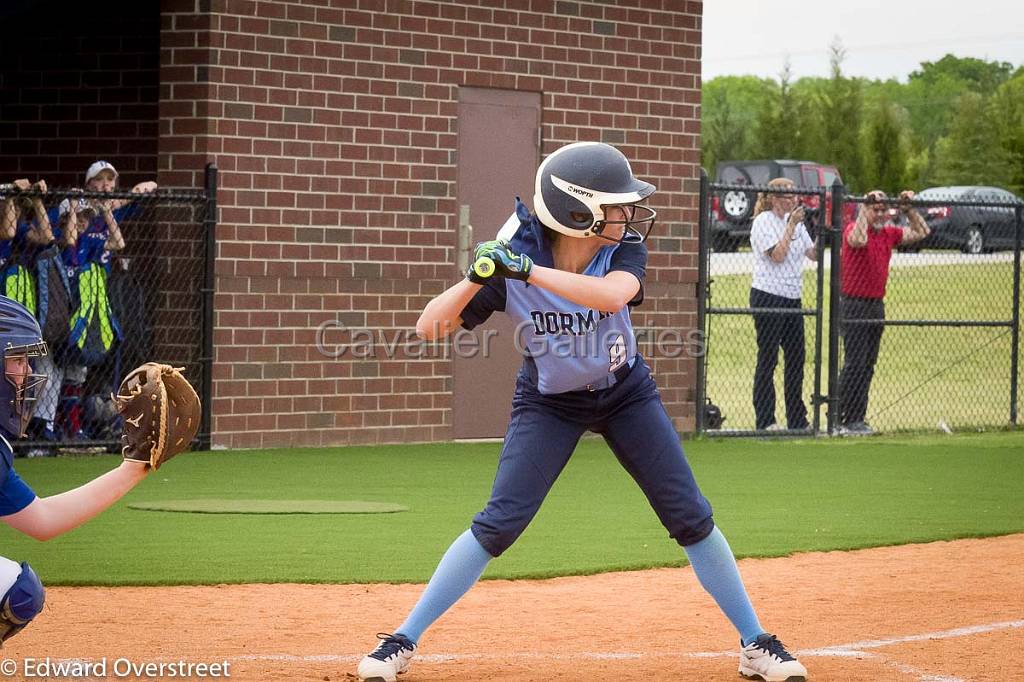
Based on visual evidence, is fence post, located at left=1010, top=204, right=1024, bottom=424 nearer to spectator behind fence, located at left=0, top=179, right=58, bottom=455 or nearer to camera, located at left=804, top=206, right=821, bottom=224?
camera, located at left=804, top=206, right=821, bottom=224

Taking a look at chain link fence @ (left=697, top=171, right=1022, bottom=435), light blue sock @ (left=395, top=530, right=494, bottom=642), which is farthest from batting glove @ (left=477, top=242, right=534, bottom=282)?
chain link fence @ (left=697, top=171, right=1022, bottom=435)

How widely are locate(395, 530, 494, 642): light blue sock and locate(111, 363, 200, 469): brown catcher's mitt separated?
123 cm

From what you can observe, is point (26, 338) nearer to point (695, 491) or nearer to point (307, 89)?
point (695, 491)

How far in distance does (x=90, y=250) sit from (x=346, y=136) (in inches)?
100

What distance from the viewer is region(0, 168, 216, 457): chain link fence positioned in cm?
1308

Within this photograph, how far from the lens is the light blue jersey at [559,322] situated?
5961 mm

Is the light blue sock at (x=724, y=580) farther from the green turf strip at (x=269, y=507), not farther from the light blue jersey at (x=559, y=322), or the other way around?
the green turf strip at (x=269, y=507)

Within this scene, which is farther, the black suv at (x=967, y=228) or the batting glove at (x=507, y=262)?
the black suv at (x=967, y=228)

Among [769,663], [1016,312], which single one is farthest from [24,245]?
[1016,312]

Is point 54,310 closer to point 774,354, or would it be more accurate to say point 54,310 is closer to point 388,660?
point 774,354

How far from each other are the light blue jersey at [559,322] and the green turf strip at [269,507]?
478 cm

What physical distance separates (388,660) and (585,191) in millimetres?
1814

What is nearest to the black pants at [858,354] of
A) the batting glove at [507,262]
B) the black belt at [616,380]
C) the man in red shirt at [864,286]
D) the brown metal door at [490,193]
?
the man in red shirt at [864,286]

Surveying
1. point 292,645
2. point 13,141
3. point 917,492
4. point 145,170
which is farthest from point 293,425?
point 292,645
